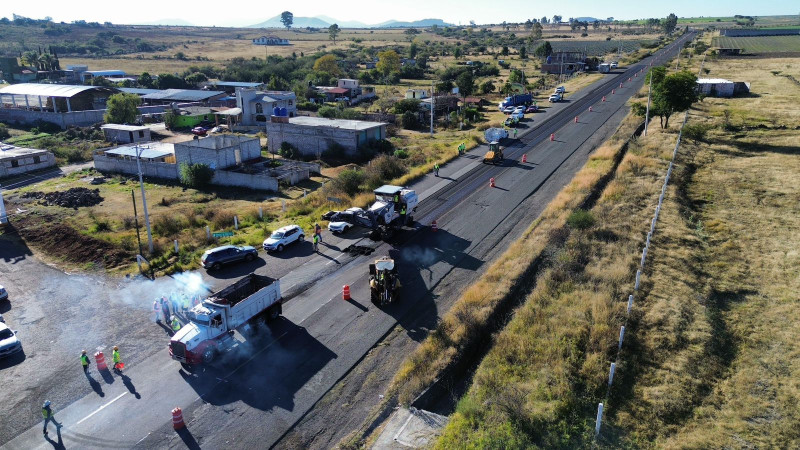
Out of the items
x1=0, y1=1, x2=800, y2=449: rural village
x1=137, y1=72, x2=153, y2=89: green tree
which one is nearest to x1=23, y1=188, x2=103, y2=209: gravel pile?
x1=0, y1=1, x2=800, y2=449: rural village

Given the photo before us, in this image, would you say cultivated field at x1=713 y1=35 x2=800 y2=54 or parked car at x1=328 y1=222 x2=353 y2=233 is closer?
parked car at x1=328 y1=222 x2=353 y2=233

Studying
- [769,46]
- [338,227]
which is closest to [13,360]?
[338,227]

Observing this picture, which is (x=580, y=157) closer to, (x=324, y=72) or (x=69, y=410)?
(x=69, y=410)

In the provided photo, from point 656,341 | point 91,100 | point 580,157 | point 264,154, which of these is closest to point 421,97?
point 264,154

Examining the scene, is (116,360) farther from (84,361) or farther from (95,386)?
(84,361)

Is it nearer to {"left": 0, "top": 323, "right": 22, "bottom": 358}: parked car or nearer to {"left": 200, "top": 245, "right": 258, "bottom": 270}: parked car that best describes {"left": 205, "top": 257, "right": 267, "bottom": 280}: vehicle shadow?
{"left": 200, "top": 245, "right": 258, "bottom": 270}: parked car

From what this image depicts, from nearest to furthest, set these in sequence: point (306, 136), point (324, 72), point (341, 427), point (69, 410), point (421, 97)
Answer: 1. point (341, 427)
2. point (69, 410)
3. point (306, 136)
4. point (421, 97)
5. point (324, 72)
